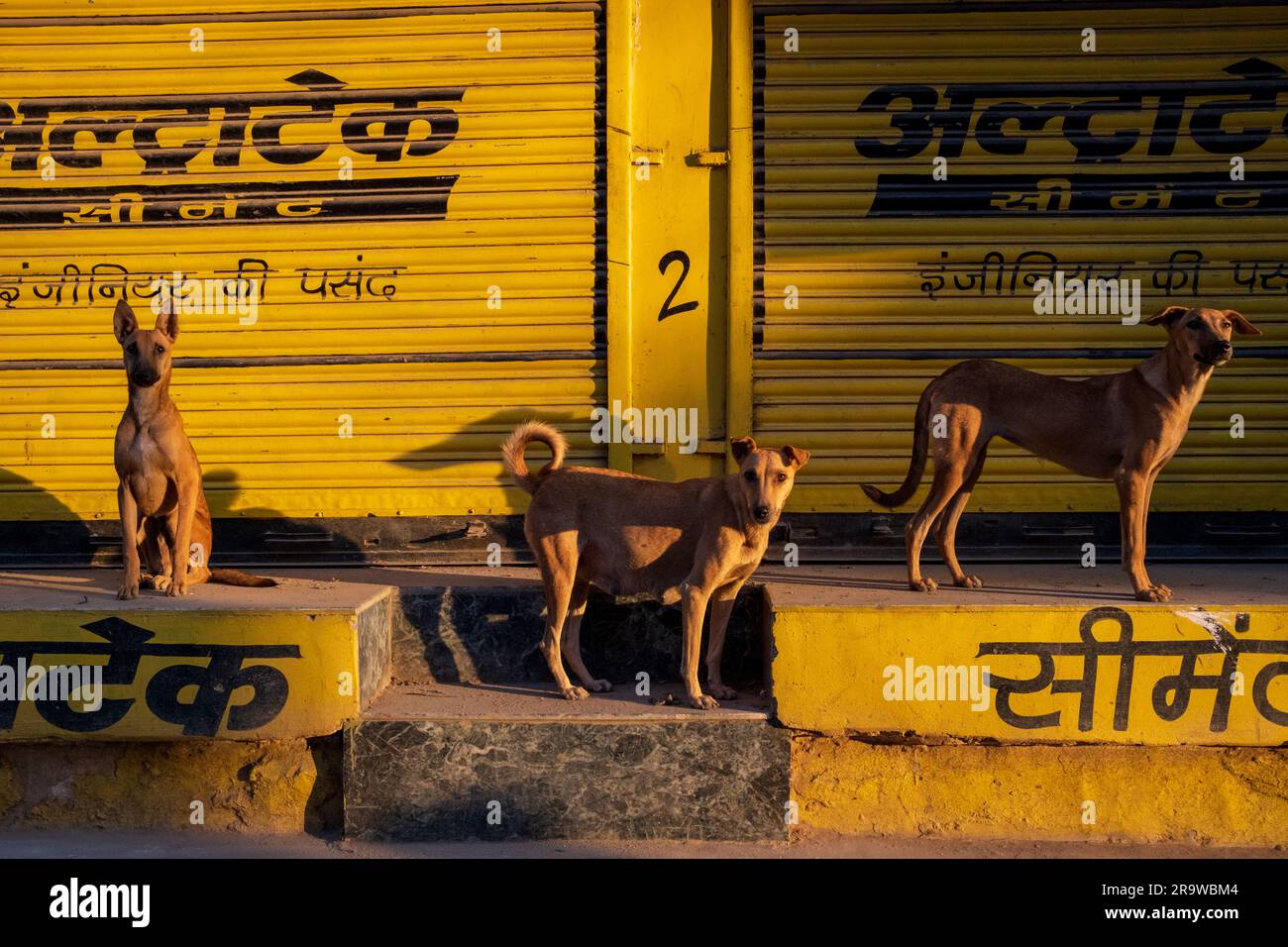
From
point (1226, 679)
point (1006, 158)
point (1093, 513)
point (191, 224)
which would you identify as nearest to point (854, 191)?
point (1006, 158)

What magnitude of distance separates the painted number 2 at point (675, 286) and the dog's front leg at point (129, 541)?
3.17 meters

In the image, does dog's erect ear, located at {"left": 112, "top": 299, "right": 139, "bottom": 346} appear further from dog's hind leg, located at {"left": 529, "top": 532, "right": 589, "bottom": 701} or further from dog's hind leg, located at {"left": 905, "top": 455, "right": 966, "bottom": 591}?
dog's hind leg, located at {"left": 905, "top": 455, "right": 966, "bottom": 591}

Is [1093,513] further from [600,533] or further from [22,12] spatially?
[22,12]

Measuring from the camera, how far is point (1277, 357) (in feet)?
24.3

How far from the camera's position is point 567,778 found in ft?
18.0

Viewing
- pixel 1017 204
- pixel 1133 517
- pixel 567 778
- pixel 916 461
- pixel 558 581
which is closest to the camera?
pixel 567 778

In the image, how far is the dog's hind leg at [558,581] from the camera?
19.2 ft

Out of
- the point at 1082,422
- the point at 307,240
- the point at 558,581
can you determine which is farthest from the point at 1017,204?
the point at 307,240

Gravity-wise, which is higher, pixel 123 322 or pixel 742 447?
pixel 123 322

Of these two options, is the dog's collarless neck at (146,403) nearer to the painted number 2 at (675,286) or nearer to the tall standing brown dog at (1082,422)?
the painted number 2 at (675,286)

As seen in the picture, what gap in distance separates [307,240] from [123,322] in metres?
1.61

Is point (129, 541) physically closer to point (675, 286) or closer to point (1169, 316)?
point (675, 286)

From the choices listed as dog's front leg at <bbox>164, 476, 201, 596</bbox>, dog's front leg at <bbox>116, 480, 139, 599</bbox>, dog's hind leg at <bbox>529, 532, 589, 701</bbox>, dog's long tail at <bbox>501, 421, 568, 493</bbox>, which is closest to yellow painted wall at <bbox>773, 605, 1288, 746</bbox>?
dog's hind leg at <bbox>529, 532, 589, 701</bbox>

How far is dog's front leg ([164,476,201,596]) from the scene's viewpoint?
6102 millimetres
